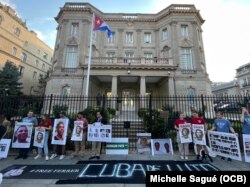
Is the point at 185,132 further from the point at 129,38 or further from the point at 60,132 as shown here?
the point at 129,38

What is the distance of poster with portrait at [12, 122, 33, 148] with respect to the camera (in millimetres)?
7329

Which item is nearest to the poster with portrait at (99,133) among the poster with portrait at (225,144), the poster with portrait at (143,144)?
the poster with portrait at (143,144)

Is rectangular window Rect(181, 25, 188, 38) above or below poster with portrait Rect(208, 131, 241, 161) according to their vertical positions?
above

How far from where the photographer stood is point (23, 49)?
34719 millimetres

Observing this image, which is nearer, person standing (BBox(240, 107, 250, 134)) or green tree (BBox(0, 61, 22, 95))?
person standing (BBox(240, 107, 250, 134))

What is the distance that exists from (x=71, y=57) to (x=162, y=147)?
19801 mm

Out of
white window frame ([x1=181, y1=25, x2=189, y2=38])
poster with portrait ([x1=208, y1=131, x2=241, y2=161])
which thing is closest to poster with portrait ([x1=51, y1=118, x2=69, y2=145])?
poster with portrait ([x1=208, y1=131, x2=241, y2=161])

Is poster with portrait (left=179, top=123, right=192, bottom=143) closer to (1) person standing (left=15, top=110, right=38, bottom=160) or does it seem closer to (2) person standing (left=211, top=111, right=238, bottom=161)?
(2) person standing (left=211, top=111, right=238, bottom=161)

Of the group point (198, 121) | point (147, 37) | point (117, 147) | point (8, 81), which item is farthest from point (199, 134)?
point (8, 81)

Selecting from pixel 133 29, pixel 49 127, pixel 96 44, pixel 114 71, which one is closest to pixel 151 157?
pixel 49 127

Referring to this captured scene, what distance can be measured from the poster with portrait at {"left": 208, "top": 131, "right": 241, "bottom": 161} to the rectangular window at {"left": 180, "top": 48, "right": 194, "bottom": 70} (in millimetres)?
17135

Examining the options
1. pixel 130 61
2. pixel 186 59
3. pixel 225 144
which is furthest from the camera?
pixel 186 59

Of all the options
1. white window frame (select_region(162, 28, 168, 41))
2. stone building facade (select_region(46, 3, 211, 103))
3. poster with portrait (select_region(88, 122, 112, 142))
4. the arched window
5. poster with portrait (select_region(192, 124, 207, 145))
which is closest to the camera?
poster with portrait (select_region(192, 124, 207, 145))

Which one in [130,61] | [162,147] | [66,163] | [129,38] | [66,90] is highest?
[129,38]
